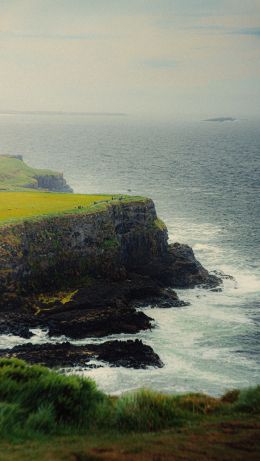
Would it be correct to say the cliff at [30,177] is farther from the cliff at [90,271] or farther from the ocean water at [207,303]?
the cliff at [90,271]

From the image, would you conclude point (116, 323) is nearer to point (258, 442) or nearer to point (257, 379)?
point (257, 379)

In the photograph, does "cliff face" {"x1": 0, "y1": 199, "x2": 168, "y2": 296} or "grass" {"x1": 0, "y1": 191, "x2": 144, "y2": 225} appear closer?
"cliff face" {"x1": 0, "y1": 199, "x2": 168, "y2": 296}

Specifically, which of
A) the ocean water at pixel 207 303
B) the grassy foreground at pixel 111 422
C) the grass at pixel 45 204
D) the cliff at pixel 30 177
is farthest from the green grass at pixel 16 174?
the grassy foreground at pixel 111 422

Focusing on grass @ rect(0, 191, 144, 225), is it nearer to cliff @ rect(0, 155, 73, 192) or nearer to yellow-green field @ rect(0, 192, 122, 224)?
yellow-green field @ rect(0, 192, 122, 224)

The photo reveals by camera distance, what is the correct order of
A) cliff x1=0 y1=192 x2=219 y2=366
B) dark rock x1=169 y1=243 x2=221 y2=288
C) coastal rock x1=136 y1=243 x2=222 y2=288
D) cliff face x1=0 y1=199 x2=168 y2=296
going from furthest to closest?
coastal rock x1=136 y1=243 x2=222 y2=288 < dark rock x1=169 y1=243 x2=221 y2=288 < cliff face x1=0 y1=199 x2=168 y2=296 < cliff x1=0 y1=192 x2=219 y2=366

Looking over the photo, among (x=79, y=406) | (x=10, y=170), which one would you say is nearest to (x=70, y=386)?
(x=79, y=406)

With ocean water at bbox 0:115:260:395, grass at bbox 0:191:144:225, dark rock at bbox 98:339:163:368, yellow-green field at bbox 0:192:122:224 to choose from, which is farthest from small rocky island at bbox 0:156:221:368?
ocean water at bbox 0:115:260:395
